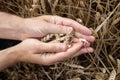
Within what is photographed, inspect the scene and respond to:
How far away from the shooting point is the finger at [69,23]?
3.75ft

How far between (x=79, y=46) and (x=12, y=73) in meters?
0.39

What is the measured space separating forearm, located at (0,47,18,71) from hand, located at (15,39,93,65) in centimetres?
1

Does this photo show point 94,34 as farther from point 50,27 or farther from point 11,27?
point 11,27

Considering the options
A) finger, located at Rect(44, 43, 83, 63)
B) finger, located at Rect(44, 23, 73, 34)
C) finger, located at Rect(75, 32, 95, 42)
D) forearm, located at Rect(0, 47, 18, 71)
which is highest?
finger, located at Rect(44, 23, 73, 34)

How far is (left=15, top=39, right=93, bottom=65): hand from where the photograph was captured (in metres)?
1.12

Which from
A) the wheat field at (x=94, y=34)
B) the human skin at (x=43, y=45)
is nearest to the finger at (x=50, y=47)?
the human skin at (x=43, y=45)

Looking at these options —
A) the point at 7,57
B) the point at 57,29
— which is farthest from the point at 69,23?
the point at 7,57

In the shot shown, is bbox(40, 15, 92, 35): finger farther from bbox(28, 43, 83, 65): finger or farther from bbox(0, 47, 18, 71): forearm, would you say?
bbox(0, 47, 18, 71): forearm

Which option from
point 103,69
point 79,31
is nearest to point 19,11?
point 79,31

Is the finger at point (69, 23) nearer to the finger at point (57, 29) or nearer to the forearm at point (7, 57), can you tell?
the finger at point (57, 29)

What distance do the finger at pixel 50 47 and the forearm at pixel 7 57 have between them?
8 cm

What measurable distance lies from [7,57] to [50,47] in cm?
16

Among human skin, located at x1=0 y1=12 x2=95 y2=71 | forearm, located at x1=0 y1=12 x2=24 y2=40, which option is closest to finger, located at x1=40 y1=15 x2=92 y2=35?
human skin, located at x1=0 y1=12 x2=95 y2=71

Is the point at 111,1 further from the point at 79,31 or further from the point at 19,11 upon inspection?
the point at 19,11
